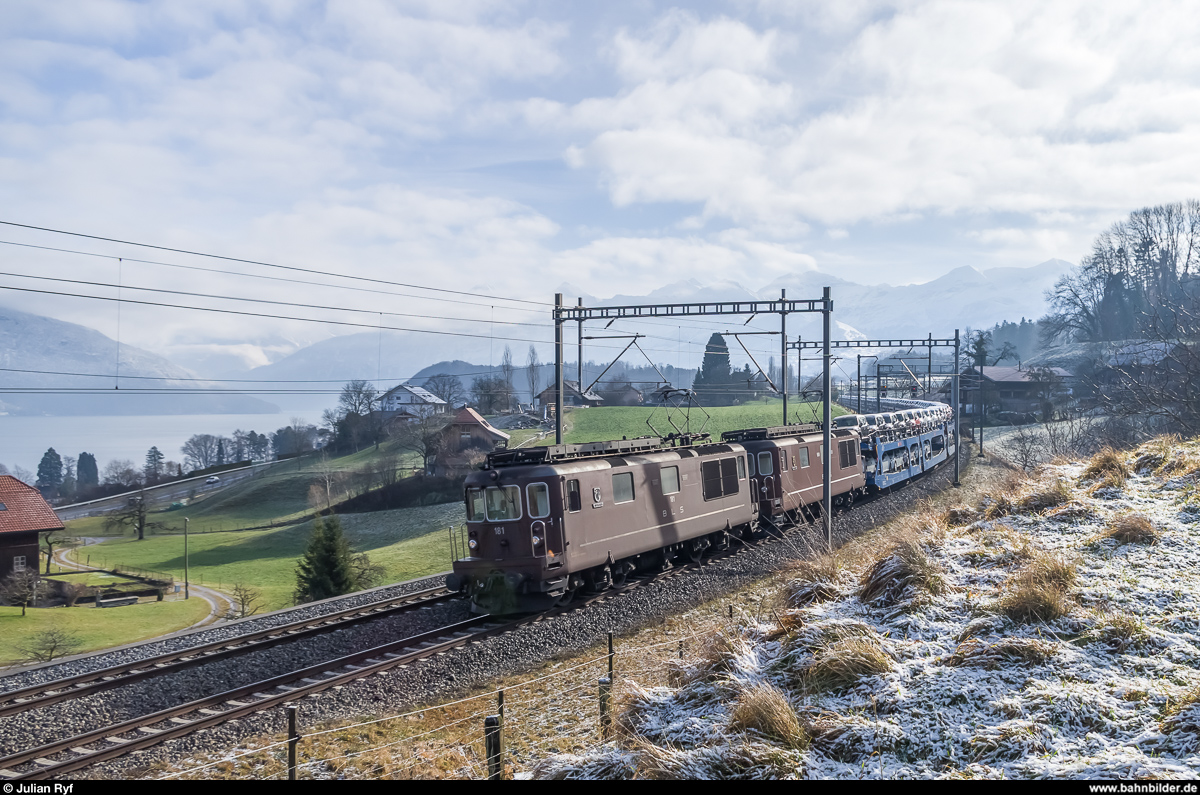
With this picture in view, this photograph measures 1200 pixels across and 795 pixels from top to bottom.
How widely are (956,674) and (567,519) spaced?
915 centimetres

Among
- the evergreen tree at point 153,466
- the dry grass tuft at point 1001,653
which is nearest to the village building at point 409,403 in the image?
the evergreen tree at point 153,466

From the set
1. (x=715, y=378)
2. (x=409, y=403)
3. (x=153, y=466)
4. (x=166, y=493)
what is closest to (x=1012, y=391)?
(x=715, y=378)

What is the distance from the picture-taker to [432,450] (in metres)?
59.4

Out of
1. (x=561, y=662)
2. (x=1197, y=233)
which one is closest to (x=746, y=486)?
(x=561, y=662)

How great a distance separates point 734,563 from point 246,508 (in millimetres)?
60959

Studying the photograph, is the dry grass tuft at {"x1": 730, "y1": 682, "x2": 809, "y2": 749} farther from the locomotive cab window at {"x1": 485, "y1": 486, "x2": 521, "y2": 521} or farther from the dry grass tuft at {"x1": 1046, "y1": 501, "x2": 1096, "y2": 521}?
the locomotive cab window at {"x1": 485, "y1": 486, "x2": 521, "y2": 521}

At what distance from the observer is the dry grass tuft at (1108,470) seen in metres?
11.8

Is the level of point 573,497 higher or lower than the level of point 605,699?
higher

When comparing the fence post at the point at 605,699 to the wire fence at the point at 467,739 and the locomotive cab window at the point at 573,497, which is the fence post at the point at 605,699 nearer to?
the wire fence at the point at 467,739

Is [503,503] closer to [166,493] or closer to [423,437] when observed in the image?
[423,437]

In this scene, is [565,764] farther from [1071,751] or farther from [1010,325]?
[1010,325]

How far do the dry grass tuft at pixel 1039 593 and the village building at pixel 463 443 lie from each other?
169ft

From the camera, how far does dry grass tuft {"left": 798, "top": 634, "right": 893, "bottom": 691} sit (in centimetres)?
628

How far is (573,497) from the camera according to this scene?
14.6m
